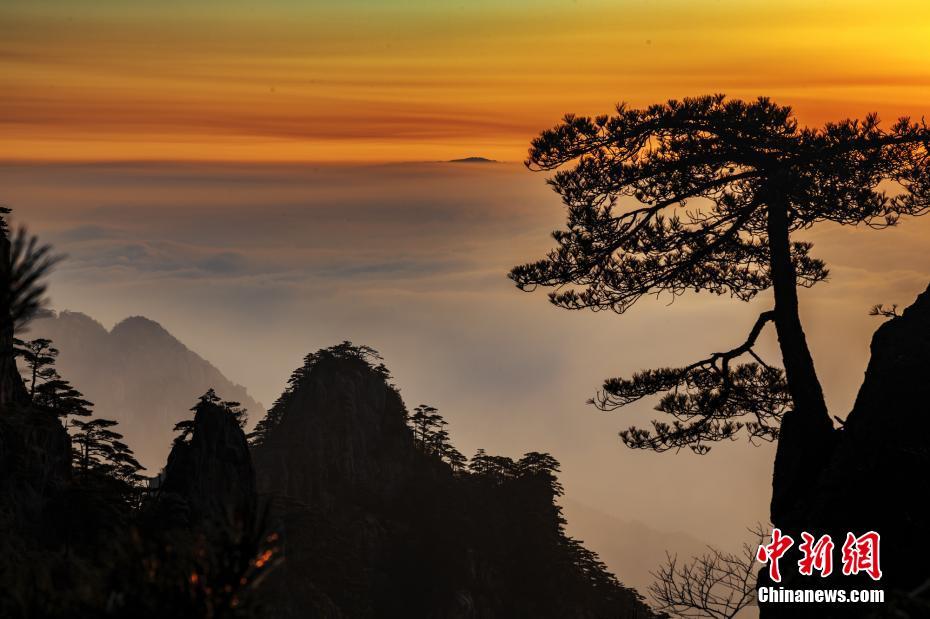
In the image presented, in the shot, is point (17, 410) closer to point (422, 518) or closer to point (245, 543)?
point (245, 543)

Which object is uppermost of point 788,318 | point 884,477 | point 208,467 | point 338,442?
point 338,442

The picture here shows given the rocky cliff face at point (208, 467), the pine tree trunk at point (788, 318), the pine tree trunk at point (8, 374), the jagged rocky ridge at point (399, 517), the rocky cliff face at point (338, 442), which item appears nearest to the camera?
the pine tree trunk at point (788, 318)

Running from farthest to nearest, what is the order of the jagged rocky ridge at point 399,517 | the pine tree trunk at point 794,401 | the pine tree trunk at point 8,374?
the jagged rocky ridge at point 399,517 → the pine tree trunk at point 8,374 → the pine tree trunk at point 794,401

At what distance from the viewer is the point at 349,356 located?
72.7m

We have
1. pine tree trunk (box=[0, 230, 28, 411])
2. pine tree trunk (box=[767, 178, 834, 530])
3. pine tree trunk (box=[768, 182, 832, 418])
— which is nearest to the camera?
pine tree trunk (box=[767, 178, 834, 530])

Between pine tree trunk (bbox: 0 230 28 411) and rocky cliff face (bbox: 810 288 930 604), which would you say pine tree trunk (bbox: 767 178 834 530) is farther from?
pine tree trunk (bbox: 0 230 28 411)

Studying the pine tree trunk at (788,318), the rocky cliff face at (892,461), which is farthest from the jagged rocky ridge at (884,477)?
the pine tree trunk at (788,318)

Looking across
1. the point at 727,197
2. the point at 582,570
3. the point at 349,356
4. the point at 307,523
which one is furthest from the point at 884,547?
the point at 349,356

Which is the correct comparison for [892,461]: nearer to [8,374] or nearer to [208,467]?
[8,374]

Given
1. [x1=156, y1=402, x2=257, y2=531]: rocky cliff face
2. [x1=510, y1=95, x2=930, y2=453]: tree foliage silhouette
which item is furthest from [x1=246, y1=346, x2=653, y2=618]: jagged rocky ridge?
[x1=510, y1=95, x2=930, y2=453]: tree foliage silhouette

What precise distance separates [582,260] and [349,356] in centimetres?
5249

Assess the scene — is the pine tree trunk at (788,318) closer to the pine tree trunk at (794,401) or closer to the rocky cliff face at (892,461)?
the pine tree trunk at (794,401)

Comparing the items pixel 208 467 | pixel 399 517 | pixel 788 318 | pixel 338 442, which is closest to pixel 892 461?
pixel 788 318

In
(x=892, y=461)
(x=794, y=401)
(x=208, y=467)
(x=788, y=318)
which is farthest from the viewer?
(x=208, y=467)
